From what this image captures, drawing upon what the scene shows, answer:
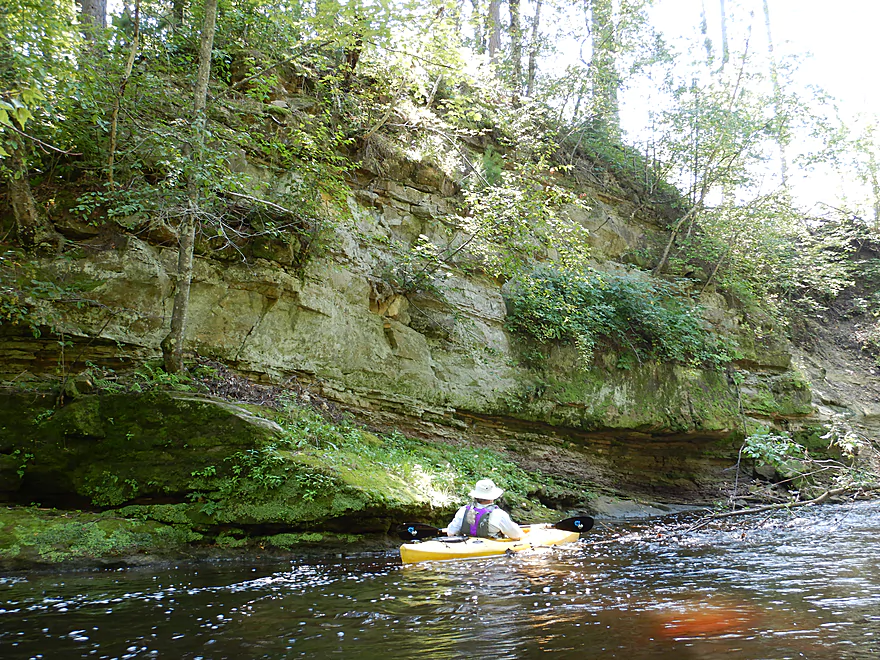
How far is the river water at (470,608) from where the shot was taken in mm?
3322

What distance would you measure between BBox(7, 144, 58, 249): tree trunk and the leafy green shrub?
8.96 m

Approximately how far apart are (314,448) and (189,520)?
1.73 m

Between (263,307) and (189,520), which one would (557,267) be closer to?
(263,307)

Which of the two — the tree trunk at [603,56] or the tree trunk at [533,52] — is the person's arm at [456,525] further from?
the tree trunk at [533,52]

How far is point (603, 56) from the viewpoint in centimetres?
1608

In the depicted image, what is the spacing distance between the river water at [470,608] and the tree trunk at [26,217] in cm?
498

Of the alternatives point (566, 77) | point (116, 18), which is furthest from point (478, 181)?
point (116, 18)

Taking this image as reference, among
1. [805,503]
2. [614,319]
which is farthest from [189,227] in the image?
[614,319]

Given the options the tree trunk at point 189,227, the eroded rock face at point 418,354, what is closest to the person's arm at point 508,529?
the eroded rock face at point 418,354

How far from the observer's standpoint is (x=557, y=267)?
43.0 ft

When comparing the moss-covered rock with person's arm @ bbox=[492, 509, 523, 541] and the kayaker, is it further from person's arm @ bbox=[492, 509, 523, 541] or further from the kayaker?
person's arm @ bbox=[492, 509, 523, 541]

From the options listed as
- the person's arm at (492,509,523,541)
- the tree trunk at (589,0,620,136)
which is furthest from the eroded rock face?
the tree trunk at (589,0,620,136)

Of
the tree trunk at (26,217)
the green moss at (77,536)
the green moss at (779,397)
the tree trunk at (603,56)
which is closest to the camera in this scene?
the green moss at (77,536)

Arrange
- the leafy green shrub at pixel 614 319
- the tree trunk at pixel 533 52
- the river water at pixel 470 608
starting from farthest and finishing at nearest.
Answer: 1. the tree trunk at pixel 533 52
2. the leafy green shrub at pixel 614 319
3. the river water at pixel 470 608
